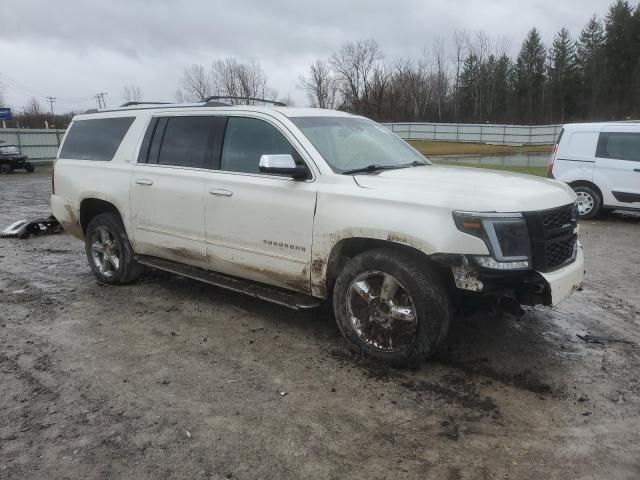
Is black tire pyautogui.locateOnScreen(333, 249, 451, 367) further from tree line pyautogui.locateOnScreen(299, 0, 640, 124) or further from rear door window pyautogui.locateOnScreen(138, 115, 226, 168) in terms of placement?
tree line pyautogui.locateOnScreen(299, 0, 640, 124)

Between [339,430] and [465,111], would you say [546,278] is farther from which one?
[465,111]

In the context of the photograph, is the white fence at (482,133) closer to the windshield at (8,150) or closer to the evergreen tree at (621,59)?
the evergreen tree at (621,59)

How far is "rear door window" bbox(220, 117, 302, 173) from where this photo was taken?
4.50 m

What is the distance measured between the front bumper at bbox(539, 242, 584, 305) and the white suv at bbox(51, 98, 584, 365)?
0.01 meters

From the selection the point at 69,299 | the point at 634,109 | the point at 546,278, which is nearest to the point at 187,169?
the point at 69,299

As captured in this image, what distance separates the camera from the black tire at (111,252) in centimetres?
585

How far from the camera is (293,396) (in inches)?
140

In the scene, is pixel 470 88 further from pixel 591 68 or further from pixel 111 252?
pixel 111 252

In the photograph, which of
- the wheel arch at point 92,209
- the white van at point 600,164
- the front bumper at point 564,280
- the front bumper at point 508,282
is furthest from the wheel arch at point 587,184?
the wheel arch at point 92,209

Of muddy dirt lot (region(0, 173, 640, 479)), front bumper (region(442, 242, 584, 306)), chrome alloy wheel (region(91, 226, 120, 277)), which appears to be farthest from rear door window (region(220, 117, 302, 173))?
chrome alloy wheel (region(91, 226, 120, 277))

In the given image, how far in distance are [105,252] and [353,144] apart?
3212 mm

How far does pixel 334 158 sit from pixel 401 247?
0.98 meters

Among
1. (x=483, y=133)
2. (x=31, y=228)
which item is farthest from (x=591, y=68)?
(x=31, y=228)

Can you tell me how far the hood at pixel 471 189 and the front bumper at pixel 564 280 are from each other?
0.45 metres
